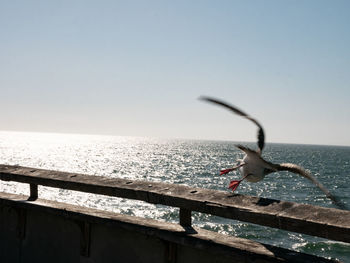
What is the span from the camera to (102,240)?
3.45 m

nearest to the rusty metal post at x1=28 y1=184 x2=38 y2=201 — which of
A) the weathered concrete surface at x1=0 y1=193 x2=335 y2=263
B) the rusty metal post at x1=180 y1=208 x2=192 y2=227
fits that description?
the weathered concrete surface at x1=0 y1=193 x2=335 y2=263

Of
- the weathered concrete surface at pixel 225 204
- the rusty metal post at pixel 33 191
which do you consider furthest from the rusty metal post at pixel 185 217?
the rusty metal post at pixel 33 191

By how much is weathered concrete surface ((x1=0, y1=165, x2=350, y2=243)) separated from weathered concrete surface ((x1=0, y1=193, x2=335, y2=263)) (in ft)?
0.66

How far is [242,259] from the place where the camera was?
2449 millimetres

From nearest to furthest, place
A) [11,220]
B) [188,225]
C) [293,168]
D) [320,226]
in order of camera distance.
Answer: [320,226], [293,168], [188,225], [11,220]

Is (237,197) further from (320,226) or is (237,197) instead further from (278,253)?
(320,226)

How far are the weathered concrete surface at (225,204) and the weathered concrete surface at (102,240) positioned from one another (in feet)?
0.66

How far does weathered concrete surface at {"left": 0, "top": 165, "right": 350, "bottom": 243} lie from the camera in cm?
216

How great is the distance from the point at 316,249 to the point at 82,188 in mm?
16690

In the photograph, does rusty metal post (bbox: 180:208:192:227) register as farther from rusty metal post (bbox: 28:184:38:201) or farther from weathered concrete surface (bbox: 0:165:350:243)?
rusty metal post (bbox: 28:184:38:201)

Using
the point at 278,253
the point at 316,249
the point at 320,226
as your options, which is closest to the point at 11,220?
the point at 278,253

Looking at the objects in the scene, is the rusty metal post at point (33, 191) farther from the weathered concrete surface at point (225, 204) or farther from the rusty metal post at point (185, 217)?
the rusty metal post at point (185, 217)

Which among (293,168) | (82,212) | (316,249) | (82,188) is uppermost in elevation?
(293,168)

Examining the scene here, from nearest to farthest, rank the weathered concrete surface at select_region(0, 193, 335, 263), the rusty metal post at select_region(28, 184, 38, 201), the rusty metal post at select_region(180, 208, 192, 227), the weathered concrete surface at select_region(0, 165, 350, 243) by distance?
the weathered concrete surface at select_region(0, 165, 350, 243), the weathered concrete surface at select_region(0, 193, 335, 263), the rusty metal post at select_region(180, 208, 192, 227), the rusty metal post at select_region(28, 184, 38, 201)
